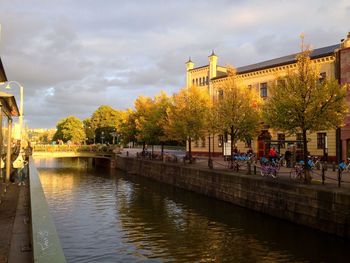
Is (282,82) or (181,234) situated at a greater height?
(282,82)

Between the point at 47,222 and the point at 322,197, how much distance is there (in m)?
14.5

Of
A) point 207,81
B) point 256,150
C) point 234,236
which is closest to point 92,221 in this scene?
point 234,236

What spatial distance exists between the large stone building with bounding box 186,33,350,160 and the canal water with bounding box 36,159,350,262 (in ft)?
29.5

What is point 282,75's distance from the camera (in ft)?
141

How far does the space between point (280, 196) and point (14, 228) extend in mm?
15579

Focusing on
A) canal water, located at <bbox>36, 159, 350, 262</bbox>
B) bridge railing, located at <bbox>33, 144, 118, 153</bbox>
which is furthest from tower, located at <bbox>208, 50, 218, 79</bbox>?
canal water, located at <bbox>36, 159, 350, 262</bbox>

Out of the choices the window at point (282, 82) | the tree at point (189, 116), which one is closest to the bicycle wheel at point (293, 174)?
the window at point (282, 82)

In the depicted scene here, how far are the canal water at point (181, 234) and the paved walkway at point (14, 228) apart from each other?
3.24 m

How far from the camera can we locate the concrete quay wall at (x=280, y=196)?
16.8m

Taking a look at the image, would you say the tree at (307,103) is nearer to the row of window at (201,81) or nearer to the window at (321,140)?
the window at (321,140)

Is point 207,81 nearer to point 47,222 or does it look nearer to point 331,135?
point 331,135

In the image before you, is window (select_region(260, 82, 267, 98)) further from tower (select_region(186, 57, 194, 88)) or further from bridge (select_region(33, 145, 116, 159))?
bridge (select_region(33, 145, 116, 159))

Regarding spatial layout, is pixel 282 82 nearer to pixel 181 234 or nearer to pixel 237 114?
pixel 237 114

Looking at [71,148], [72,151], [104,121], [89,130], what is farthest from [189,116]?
[89,130]
